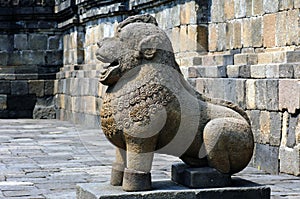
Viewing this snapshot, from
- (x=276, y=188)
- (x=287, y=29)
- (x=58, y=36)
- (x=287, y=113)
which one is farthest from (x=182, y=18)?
(x=58, y=36)

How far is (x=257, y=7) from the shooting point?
901 centimetres

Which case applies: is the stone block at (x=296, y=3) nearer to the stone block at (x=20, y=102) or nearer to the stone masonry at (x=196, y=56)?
the stone masonry at (x=196, y=56)

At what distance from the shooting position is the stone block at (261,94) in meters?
8.09

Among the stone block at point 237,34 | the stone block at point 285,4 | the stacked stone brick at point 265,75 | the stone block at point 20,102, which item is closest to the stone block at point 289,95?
the stacked stone brick at point 265,75

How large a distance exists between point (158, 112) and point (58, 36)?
507 inches

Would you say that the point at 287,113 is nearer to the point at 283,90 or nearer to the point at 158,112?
the point at 283,90

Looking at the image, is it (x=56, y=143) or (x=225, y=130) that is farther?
(x=56, y=143)

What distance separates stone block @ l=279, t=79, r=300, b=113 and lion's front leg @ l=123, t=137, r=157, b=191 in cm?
254

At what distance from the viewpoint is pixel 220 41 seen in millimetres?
10164

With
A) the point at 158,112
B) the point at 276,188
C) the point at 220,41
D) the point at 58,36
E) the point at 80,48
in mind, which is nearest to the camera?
the point at 158,112

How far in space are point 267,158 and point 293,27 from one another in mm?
1452

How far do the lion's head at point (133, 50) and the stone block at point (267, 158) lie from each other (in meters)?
2.71

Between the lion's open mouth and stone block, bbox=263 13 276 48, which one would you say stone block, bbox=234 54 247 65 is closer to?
stone block, bbox=263 13 276 48

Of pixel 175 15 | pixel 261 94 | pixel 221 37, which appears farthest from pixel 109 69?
pixel 175 15
